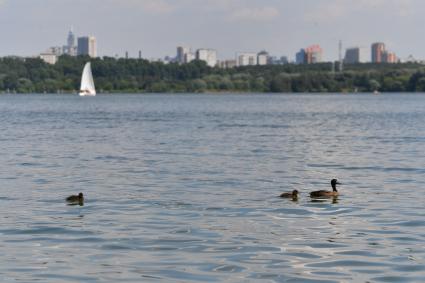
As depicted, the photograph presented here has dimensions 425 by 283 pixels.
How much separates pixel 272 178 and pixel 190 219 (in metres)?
9.82

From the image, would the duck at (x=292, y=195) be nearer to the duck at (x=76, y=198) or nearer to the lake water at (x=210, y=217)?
the lake water at (x=210, y=217)

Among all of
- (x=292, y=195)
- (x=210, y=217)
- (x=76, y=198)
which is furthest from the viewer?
(x=292, y=195)

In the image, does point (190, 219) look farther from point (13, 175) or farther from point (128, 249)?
point (13, 175)

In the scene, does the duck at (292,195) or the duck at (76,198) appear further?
the duck at (292,195)

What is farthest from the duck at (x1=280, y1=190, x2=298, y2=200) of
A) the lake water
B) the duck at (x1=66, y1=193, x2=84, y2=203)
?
the duck at (x1=66, y1=193, x2=84, y2=203)

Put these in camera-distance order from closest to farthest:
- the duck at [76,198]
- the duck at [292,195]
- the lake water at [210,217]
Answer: the lake water at [210,217]
the duck at [76,198]
the duck at [292,195]

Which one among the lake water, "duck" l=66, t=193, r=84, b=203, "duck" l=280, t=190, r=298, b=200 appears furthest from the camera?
"duck" l=280, t=190, r=298, b=200

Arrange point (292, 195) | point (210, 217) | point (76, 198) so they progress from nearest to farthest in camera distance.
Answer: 1. point (210, 217)
2. point (76, 198)
3. point (292, 195)

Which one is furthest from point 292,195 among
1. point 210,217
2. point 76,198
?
point 76,198

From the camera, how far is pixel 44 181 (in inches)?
1204

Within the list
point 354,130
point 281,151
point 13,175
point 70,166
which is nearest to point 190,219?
point 13,175

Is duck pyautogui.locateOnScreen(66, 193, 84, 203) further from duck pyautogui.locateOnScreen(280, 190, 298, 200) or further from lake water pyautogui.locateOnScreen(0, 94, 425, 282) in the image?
duck pyautogui.locateOnScreen(280, 190, 298, 200)

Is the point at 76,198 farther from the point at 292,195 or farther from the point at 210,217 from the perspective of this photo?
the point at 292,195

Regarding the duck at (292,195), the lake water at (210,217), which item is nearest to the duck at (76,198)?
the lake water at (210,217)
